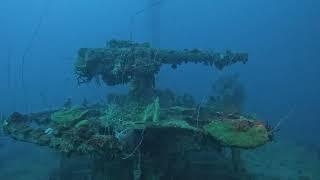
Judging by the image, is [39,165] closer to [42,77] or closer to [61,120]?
[61,120]

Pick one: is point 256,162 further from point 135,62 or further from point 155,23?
point 155,23

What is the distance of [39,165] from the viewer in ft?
73.4

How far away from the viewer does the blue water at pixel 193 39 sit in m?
76.8

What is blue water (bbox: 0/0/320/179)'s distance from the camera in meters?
76.8

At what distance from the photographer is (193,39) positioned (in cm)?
10281

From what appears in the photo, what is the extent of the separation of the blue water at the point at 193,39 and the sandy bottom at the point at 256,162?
35.3 metres

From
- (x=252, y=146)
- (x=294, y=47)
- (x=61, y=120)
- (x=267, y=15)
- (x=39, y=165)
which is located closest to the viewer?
(x=252, y=146)

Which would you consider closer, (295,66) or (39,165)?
(39,165)

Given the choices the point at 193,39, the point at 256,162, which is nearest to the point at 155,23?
the point at 256,162

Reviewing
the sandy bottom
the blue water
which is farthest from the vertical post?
the blue water

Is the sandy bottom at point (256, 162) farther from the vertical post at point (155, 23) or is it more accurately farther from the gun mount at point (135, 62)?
the vertical post at point (155, 23)

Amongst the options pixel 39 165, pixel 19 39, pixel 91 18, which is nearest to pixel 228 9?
pixel 91 18

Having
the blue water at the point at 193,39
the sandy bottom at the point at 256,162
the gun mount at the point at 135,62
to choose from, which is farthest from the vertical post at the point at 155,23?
the gun mount at the point at 135,62

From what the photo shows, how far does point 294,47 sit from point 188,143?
90800mm
